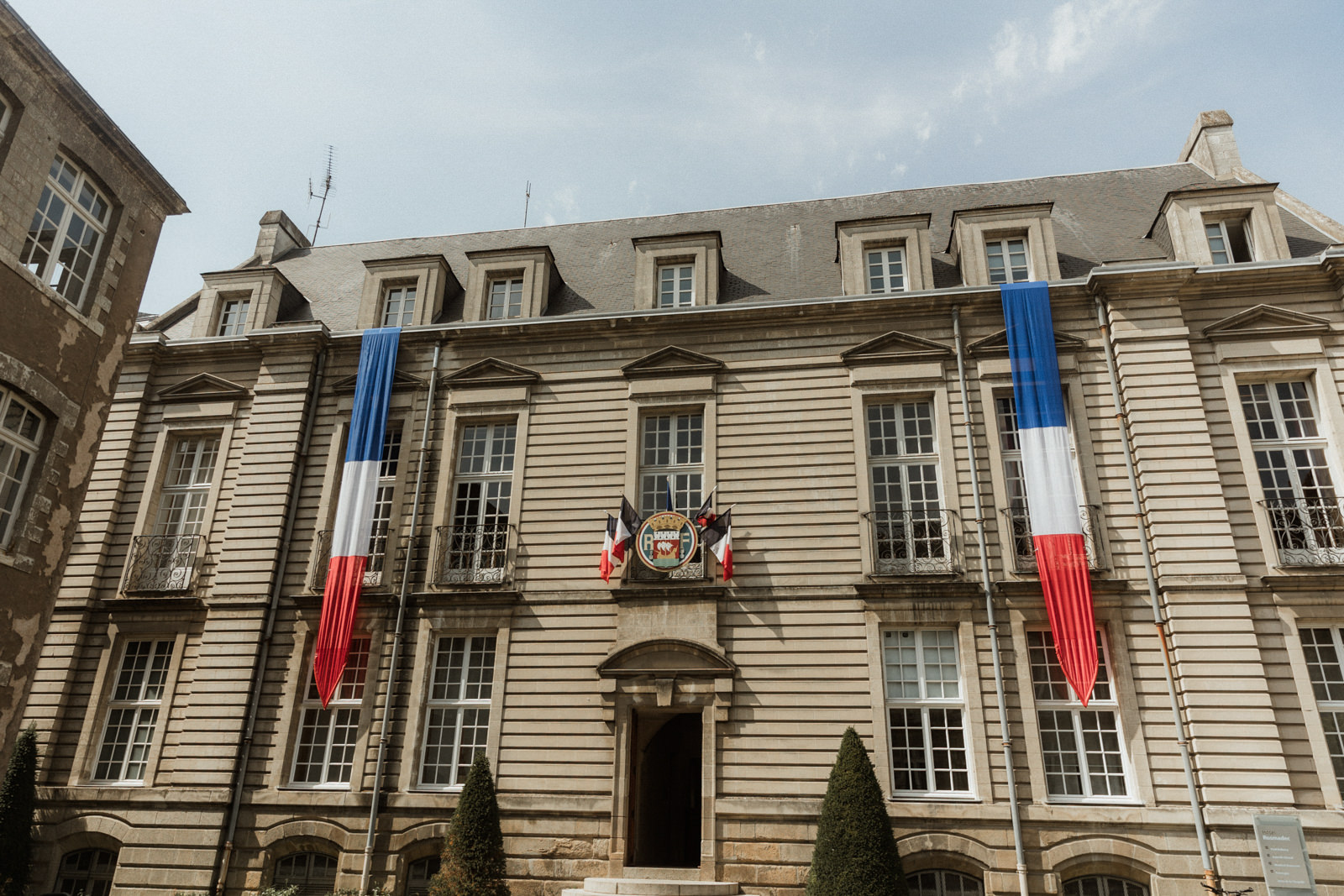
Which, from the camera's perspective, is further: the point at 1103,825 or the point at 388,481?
the point at 388,481

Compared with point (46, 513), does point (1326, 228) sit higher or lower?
higher

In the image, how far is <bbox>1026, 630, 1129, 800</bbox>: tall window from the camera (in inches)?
512

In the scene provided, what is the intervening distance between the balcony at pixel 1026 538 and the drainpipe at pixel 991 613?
404 millimetres

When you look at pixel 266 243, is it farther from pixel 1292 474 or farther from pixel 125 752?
pixel 1292 474

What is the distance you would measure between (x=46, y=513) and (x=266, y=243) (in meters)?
12.2

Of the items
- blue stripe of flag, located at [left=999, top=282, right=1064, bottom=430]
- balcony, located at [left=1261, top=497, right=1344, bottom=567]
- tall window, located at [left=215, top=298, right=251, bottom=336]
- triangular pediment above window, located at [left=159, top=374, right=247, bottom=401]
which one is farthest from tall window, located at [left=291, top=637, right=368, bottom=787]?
balcony, located at [left=1261, top=497, right=1344, bottom=567]

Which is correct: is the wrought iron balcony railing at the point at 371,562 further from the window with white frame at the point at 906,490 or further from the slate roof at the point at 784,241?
the window with white frame at the point at 906,490

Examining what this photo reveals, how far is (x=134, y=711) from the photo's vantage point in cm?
1602

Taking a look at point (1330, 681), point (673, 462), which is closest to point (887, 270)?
point (673, 462)

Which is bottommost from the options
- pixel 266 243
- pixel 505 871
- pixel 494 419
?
pixel 505 871

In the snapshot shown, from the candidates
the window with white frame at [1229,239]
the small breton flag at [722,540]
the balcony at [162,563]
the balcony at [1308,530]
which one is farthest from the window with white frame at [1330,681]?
the balcony at [162,563]

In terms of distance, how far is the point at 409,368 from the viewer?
17.4 metres

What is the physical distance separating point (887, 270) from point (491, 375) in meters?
7.83

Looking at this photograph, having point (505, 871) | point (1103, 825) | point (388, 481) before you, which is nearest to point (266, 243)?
point (388, 481)
